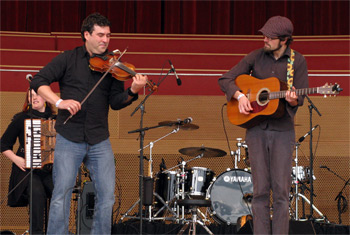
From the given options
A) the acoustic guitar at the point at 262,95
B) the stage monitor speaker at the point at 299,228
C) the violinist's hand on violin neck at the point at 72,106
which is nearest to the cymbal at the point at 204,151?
the stage monitor speaker at the point at 299,228

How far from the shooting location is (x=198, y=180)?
20.5 ft

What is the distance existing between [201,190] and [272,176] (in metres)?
2.76

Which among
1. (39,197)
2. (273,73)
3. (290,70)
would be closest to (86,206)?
(39,197)

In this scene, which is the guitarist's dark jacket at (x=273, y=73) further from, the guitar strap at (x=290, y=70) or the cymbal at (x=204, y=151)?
the cymbal at (x=204, y=151)

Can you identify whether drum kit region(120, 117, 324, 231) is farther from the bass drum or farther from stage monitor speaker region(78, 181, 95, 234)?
stage monitor speaker region(78, 181, 95, 234)

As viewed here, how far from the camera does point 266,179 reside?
357 cm

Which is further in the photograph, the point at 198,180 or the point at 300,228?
the point at 198,180

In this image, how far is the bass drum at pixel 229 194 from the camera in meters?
6.05

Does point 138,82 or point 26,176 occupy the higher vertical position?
point 138,82

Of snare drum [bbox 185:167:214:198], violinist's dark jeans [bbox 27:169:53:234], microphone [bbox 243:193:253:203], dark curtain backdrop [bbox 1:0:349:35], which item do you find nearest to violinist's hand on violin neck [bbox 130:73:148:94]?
violinist's dark jeans [bbox 27:169:53:234]

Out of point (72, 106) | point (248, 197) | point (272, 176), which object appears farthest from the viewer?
point (248, 197)

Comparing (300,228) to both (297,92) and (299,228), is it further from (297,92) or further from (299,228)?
(297,92)

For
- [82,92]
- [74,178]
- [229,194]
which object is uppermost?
[82,92]

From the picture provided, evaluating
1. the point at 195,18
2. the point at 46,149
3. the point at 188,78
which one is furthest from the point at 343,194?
the point at 195,18
